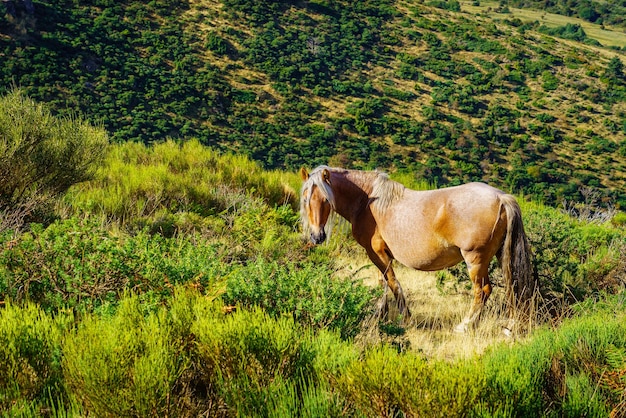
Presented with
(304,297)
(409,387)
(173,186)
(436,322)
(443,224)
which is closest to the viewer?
(409,387)

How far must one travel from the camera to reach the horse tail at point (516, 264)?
16.5 feet

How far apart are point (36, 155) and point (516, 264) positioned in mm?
6094

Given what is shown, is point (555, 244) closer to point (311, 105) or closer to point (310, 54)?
point (311, 105)

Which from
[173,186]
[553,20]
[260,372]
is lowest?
[173,186]

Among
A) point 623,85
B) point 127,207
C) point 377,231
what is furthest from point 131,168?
point 623,85

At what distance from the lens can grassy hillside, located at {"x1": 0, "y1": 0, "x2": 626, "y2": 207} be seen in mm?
32531

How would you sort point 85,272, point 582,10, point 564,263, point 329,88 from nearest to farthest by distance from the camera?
point 85,272, point 564,263, point 329,88, point 582,10

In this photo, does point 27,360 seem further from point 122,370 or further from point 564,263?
point 564,263

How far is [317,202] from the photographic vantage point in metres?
5.60

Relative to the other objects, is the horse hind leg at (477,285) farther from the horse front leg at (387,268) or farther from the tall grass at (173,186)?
the tall grass at (173,186)

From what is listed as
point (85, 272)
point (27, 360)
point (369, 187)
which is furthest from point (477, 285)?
point (27, 360)

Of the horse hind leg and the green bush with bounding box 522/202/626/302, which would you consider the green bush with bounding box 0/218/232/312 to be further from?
the green bush with bounding box 522/202/626/302

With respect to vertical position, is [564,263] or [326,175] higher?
[326,175]

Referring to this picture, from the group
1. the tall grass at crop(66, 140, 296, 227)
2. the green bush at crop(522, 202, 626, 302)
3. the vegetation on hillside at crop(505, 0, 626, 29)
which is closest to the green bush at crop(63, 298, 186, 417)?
the tall grass at crop(66, 140, 296, 227)
